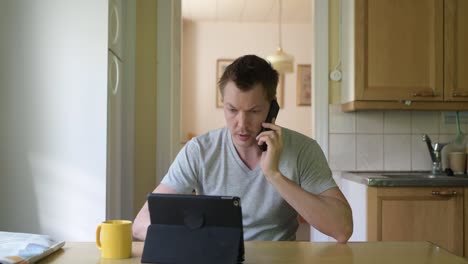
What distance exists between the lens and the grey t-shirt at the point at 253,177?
1.54m

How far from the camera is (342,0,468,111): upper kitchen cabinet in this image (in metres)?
2.83

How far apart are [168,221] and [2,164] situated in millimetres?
1295

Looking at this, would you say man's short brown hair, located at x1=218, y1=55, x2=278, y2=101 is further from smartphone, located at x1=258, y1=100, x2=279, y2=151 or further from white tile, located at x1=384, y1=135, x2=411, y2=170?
white tile, located at x1=384, y1=135, x2=411, y2=170

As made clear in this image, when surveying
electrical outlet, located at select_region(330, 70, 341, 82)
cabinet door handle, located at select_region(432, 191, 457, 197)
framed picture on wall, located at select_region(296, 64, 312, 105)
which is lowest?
cabinet door handle, located at select_region(432, 191, 457, 197)

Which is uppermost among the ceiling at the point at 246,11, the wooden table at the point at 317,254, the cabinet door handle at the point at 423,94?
the ceiling at the point at 246,11

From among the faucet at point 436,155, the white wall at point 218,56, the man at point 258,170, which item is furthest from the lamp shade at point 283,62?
the man at point 258,170

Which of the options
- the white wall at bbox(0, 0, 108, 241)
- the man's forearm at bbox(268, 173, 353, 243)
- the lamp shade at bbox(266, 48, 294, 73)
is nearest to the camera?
the man's forearm at bbox(268, 173, 353, 243)

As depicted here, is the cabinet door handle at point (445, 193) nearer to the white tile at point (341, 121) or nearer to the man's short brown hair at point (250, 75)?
the white tile at point (341, 121)

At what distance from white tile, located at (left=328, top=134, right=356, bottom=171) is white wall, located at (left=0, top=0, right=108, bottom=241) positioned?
4.97 ft

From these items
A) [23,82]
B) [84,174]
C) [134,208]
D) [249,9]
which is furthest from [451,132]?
[249,9]

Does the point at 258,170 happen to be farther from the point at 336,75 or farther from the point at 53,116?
the point at 336,75

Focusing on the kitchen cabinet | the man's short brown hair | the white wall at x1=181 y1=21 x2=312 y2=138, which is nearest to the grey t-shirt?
the man's short brown hair

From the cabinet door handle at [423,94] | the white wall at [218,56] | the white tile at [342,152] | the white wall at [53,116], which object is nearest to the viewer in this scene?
the white wall at [53,116]

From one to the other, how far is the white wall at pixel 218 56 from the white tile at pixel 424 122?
2999 mm
